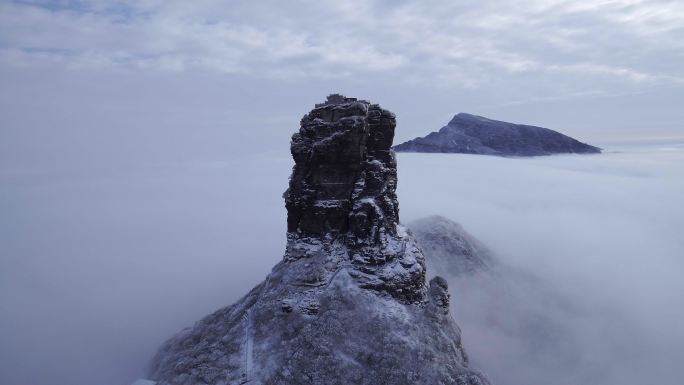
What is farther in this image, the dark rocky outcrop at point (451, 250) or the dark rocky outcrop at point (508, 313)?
the dark rocky outcrop at point (451, 250)

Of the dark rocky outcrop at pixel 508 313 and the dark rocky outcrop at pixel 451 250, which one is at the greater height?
the dark rocky outcrop at pixel 451 250

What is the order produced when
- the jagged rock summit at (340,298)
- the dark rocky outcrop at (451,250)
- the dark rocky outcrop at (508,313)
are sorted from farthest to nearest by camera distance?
the dark rocky outcrop at (451,250)
the dark rocky outcrop at (508,313)
the jagged rock summit at (340,298)

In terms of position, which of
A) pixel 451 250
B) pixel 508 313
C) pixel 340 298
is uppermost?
pixel 340 298

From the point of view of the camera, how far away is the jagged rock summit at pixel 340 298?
157 feet

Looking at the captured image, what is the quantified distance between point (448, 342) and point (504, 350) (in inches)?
1500

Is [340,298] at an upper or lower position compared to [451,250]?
upper

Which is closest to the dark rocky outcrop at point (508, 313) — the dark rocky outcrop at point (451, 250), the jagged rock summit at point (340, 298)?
the dark rocky outcrop at point (451, 250)

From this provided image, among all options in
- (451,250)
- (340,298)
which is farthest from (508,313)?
(340,298)

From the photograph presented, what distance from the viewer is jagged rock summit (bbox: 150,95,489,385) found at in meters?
47.8

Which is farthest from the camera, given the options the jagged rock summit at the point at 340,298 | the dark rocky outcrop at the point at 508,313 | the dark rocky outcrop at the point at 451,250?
the dark rocky outcrop at the point at 451,250

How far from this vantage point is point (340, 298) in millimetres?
52375

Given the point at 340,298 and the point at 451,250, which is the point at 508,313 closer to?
the point at 451,250

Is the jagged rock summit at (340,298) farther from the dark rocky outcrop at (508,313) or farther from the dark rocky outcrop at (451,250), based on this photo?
the dark rocky outcrop at (451,250)

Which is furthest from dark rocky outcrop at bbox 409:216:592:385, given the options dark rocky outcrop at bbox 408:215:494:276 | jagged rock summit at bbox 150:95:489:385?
jagged rock summit at bbox 150:95:489:385
